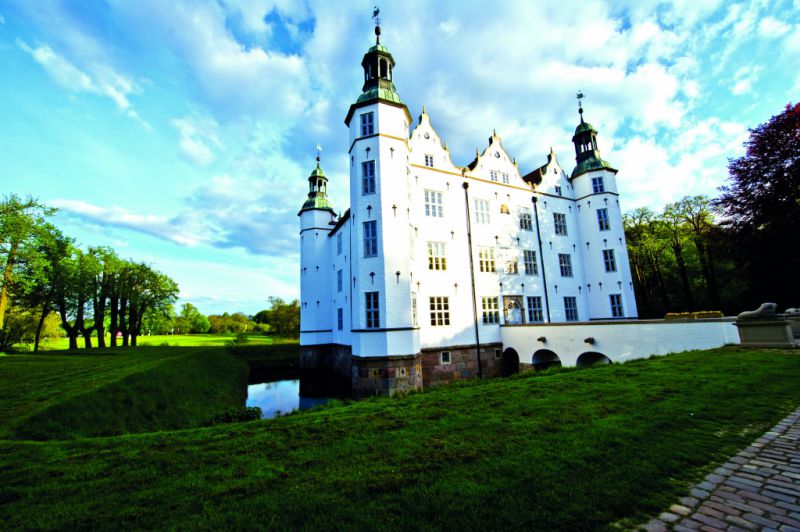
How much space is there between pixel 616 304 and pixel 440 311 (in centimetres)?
1654

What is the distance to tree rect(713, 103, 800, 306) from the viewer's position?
20.3 meters

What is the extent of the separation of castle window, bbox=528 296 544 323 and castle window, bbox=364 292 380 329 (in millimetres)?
13315

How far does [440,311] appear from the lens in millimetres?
21859

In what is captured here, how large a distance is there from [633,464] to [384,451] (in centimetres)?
370

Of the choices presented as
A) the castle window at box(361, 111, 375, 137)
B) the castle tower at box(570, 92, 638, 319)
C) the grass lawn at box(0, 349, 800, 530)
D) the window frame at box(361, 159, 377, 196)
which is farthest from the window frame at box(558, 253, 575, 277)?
the grass lawn at box(0, 349, 800, 530)

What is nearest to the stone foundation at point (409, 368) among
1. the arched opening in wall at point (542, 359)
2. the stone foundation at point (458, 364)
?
the stone foundation at point (458, 364)

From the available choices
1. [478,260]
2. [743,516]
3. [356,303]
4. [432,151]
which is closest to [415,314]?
[356,303]

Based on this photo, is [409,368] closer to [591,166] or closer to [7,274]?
[591,166]

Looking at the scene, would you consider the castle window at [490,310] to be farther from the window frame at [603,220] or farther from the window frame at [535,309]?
the window frame at [603,220]

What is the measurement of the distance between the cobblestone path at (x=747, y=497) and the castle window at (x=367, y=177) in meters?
18.5

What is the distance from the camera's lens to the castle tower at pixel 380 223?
18406 millimetres

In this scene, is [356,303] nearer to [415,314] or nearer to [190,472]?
[415,314]

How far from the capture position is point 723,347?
1351 centimetres

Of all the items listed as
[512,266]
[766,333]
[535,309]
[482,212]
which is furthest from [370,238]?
[766,333]
